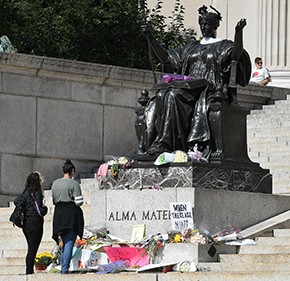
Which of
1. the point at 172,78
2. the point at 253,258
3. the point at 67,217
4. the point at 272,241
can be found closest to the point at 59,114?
the point at 172,78

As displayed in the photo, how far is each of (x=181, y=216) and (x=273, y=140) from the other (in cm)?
768

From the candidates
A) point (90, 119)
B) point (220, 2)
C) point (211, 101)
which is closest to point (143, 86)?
point (90, 119)

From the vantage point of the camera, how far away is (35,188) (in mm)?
20328

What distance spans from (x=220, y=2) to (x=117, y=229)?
1952cm

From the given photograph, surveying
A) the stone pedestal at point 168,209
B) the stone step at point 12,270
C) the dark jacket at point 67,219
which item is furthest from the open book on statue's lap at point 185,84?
the stone step at point 12,270

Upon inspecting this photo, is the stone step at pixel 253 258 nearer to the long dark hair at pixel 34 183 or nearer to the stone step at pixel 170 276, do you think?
the stone step at pixel 170 276

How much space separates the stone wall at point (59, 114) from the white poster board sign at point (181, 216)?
6.61m

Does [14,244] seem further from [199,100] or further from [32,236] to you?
[199,100]

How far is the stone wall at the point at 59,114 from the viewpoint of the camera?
87.8ft

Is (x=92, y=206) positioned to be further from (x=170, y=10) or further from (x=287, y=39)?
(x=170, y=10)

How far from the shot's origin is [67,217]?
19.9 metres

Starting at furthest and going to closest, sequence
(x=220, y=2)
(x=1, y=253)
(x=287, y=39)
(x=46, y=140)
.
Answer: (x=220, y=2), (x=287, y=39), (x=46, y=140), (x=1, y=253)

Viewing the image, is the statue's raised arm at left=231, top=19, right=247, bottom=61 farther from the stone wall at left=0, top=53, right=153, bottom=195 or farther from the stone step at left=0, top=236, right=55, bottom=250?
the stone wall at left=0, top=53, right=153, bottom=195

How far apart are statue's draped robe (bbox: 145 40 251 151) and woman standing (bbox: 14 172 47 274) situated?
212 centimetres
